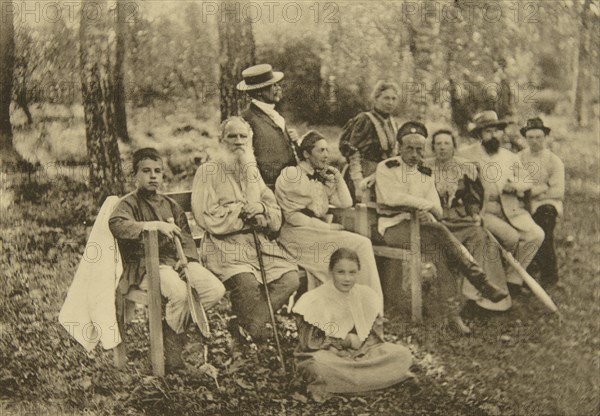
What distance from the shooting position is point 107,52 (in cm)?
458

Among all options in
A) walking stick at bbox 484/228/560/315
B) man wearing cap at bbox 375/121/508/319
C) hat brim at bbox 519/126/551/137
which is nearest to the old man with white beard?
man wearing cap at bbox 375/121/508/319

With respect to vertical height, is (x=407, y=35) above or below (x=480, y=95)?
above

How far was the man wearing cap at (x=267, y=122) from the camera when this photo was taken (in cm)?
455

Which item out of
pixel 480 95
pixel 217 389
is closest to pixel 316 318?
pixel 217 389

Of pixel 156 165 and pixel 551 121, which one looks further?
pixel 551 121

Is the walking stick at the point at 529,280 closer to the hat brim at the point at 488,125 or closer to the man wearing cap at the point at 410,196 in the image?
the man wearing cap at the point at 410,196

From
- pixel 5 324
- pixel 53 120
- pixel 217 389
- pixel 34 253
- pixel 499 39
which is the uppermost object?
pixel 499 39

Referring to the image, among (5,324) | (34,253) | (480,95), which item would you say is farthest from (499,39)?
(5,324)

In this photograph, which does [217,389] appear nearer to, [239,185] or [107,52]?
[239,185]

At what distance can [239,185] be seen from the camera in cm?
454

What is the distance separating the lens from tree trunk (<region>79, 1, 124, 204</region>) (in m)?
4.57

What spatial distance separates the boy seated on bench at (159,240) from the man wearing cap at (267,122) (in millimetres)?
604

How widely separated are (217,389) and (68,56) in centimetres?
231

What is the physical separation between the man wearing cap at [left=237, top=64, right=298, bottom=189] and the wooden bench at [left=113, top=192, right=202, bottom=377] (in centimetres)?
53
